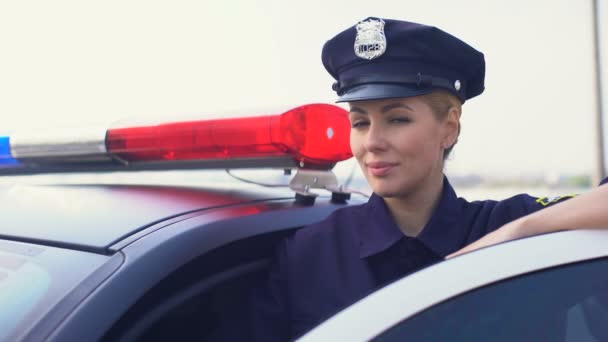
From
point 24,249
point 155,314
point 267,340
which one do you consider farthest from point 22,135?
point 267,340

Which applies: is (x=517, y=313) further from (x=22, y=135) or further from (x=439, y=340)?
(x=22, y=135)

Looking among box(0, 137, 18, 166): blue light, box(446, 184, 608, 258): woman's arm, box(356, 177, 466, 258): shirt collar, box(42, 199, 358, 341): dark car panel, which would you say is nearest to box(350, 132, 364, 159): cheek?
box(356, 177, 466, 258): shirt collar

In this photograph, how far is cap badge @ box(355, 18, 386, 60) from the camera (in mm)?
1520

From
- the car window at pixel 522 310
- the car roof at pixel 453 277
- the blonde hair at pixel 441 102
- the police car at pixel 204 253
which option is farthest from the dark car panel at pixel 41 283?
the blonde hair at pixel 441 102

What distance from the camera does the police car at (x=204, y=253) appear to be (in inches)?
36.4

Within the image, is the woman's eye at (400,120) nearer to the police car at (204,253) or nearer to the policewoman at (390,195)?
the policewoman at (390,195)

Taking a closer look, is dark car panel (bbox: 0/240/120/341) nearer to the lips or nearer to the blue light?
the lips

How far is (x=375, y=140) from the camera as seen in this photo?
1.44 meters

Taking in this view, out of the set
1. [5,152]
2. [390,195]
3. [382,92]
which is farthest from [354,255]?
[5,152]

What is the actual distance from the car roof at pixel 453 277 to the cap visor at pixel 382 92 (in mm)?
562

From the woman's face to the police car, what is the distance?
0.77 ft

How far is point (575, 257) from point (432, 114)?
2.04 ft

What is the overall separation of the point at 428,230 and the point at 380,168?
0.19 m

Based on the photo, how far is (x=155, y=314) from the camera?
134cm
